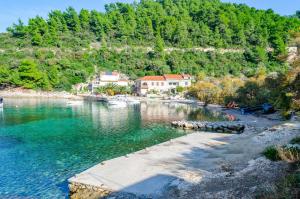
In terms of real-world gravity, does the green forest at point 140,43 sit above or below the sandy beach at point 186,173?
above

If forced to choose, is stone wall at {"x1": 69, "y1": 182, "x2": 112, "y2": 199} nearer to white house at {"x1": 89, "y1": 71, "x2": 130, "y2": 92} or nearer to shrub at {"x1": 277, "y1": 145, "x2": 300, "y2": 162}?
shrub at {"x1": 277, "y1": 145, "x2": 300, "y2": 162}

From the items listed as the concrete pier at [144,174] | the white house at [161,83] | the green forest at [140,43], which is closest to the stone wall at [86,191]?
the concrete pier at [144,174]

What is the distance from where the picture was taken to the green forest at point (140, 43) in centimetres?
9594

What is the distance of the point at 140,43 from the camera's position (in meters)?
114

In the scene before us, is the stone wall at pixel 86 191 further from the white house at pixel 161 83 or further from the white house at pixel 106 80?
the white house at pixel 106 80

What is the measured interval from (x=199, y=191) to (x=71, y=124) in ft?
93.3

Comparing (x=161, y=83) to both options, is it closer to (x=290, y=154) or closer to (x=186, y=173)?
(x=186, y=173)

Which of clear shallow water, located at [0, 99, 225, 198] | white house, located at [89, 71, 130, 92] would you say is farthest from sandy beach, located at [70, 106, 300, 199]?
white house, located at [89, 71, 130, 92]

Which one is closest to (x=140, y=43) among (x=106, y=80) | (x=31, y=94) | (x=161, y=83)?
(x=106, y=80)

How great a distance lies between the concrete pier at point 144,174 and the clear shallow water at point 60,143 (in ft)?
4.79

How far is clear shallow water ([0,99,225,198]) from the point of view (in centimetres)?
1886

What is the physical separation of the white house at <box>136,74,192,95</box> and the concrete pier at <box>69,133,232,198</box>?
218 feet

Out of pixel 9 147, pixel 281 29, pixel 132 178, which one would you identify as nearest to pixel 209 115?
pixel 9 147

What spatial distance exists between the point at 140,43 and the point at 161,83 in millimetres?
28847
